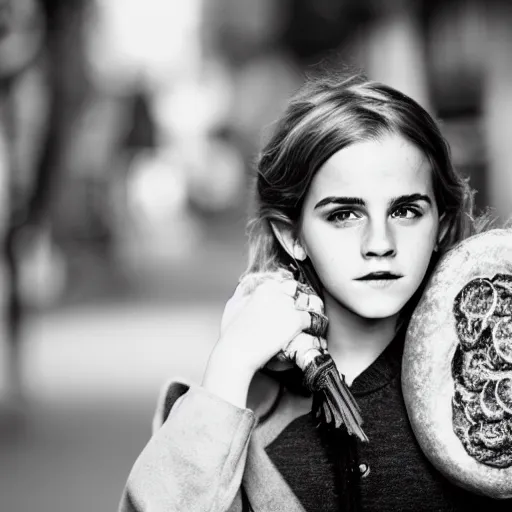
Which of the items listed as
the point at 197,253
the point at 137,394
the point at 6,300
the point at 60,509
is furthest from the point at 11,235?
the point at 197,253

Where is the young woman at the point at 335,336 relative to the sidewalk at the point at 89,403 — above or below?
above

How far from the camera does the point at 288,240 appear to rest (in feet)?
8.51

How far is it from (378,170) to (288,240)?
1.10 feet

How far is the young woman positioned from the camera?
2.23 m

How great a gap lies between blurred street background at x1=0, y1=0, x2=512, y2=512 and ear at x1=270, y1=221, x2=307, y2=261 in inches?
15.6

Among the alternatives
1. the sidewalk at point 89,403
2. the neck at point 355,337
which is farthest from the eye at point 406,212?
the sidewalk at point 89,403

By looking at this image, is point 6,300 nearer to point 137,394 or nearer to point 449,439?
point 137,394

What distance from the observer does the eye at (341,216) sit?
2395 mm

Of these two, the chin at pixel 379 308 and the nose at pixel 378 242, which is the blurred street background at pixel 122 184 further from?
the chin at pixel 379 308

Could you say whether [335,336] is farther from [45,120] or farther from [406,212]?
[45,120]

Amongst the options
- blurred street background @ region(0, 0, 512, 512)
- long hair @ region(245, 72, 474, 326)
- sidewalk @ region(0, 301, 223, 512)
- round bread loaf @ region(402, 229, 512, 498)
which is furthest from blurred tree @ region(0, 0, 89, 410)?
round bread loaf @ region(402, 229, 512, 498)

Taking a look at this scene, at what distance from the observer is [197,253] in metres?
31.0

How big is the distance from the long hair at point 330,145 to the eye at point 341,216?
0.10 metres

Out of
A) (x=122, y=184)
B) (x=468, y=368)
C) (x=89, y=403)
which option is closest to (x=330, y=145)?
(x=468, y=368)
